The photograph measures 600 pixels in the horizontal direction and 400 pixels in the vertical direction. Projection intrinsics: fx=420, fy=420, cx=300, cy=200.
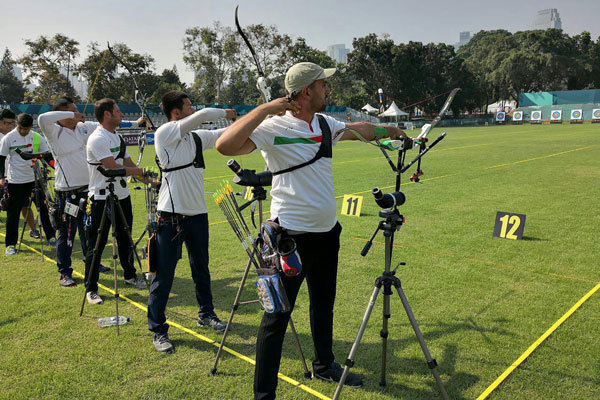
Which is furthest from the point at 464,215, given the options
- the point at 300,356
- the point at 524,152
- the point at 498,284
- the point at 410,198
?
the point at 524,152

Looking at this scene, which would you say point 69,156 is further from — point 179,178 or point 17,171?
point 179,178

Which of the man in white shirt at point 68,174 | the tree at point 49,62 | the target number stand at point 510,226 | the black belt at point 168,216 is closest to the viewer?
the black belt at point 168,216

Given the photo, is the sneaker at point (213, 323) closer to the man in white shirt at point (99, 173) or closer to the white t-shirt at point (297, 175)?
the man in white shirt at point (99, 173)

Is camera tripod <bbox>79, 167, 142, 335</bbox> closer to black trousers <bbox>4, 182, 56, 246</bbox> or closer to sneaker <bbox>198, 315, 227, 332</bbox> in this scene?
sneaker <bbox>198, 315, 227, 332</bbox>

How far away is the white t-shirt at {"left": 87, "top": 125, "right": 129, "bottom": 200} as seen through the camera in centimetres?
464

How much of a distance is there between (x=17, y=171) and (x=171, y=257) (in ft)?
15.4

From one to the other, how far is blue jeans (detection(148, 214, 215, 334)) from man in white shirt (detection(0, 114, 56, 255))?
4282mm

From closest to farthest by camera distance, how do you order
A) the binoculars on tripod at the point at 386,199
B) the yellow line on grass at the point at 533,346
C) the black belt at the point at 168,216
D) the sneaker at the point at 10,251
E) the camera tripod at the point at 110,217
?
the binoculars on tripod at the point at 386,199 < the yellow line on grass at the point at 533,346 < the black belt at the point at 168,216 < the camera tripod at the point at 110,217 < the sneaker at the point at 10,251

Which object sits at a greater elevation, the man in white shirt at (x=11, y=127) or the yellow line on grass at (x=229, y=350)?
the man in white shirt at (x=11, y=127)

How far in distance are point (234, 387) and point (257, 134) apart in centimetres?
194

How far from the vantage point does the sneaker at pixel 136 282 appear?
5361 mm

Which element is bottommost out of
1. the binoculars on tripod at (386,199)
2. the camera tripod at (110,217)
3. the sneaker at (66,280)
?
the sneaker at (66,280)

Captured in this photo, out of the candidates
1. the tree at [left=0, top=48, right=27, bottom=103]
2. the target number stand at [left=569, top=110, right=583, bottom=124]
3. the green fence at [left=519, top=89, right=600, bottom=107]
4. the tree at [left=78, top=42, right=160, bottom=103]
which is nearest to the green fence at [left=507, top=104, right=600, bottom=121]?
the target number stand at [left=569, top=110, right=583, bottom=124]

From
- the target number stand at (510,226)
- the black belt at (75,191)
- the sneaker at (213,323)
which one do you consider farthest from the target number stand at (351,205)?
the black belt at (75,191)
